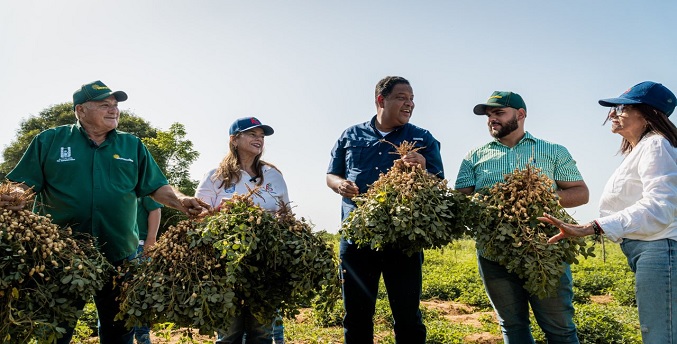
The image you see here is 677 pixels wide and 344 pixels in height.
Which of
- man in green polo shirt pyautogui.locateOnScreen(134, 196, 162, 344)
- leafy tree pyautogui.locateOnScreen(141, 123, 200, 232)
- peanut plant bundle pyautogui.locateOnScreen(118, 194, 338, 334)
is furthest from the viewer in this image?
leafy tree pyautogui.locateOnScreen(141, 123, 200, 232)

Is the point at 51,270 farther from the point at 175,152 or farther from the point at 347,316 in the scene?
the point at 175,152

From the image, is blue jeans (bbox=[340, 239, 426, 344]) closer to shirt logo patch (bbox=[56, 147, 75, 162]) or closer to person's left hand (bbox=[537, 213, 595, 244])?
person's left hand (bbox=[537, 213, 595, 244])

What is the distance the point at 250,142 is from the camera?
4.21 m

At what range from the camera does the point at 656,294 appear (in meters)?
3.06

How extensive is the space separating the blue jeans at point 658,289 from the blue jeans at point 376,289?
1.44 meters

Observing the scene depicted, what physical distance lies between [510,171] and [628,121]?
84 cm

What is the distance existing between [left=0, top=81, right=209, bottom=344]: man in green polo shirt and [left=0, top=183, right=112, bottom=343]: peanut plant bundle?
367 mm

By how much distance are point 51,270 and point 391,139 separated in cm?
249

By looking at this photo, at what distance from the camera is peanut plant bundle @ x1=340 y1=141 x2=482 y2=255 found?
338cm

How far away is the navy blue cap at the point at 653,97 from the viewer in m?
3.32

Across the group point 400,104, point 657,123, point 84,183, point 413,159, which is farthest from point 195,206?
point 657,123

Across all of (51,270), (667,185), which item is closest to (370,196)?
(667,185)

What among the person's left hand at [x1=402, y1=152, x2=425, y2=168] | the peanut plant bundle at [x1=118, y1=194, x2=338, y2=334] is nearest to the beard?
the person's left hand at [x1=402, y1=152, x2=425, y2=168]

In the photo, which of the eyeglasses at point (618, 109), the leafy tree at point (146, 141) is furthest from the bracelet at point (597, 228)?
the leafy tree at point (146, 141)
